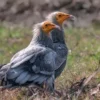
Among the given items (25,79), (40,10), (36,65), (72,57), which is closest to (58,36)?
(36,65)

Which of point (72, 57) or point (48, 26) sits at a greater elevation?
point (48, 26)

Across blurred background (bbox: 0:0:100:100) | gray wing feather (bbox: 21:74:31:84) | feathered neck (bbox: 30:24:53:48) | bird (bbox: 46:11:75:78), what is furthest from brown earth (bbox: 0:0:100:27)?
gray wing feather (bbox: 21:74:31:84)

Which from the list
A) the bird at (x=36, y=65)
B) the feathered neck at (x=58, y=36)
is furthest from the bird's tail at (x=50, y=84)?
the feathered neck at (x=58, y=36)

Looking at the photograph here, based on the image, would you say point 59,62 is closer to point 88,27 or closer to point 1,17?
point 88,27

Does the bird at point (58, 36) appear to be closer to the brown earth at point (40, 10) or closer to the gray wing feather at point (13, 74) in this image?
the gray wing feather at point (13, 74)

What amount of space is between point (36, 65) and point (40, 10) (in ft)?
33.2

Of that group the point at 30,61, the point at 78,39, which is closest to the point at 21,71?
the point at 30,61

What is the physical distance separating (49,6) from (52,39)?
30.0 ft

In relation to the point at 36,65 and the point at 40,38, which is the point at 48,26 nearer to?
the point at 40,38

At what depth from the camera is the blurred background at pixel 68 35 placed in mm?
7031

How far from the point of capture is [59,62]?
709 centimetres

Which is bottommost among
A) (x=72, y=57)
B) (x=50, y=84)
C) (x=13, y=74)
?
(x=72, y=57)

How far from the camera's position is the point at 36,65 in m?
6.77

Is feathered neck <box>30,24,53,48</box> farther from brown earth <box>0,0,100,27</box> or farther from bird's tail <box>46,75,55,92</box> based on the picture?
brown earth <box>0,0,100,27</box>
